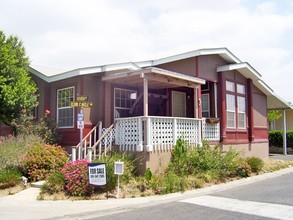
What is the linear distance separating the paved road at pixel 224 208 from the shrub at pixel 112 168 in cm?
152

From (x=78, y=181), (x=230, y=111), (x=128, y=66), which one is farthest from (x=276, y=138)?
(x=78, y=181)

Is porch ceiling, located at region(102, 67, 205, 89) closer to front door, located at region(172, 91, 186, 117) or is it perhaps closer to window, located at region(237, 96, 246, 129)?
front door, located at region(172, 91, 186, 117)

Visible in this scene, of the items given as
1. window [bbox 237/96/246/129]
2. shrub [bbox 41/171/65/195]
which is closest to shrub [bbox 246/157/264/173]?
window [bbox 237/96/246/129]

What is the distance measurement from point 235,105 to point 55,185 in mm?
10819

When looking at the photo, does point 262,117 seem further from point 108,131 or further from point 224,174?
point 108,131

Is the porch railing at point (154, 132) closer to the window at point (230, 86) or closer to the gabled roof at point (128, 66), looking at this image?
the gabled roof at point (128, 66)

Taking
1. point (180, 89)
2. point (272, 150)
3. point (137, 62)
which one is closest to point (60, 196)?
point (137, 62)

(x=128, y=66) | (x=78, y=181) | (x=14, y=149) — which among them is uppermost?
(x=128, y=66)

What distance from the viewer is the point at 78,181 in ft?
30.7

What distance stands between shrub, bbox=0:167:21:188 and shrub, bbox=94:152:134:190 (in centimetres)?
270

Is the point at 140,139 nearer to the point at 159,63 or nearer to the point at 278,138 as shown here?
the point at 159,63

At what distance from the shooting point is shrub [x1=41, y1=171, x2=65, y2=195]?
31.6 ft

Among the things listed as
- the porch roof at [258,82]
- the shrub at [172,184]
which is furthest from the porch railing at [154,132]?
the porch roof at [258,82]

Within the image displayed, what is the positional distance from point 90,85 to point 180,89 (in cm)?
525
